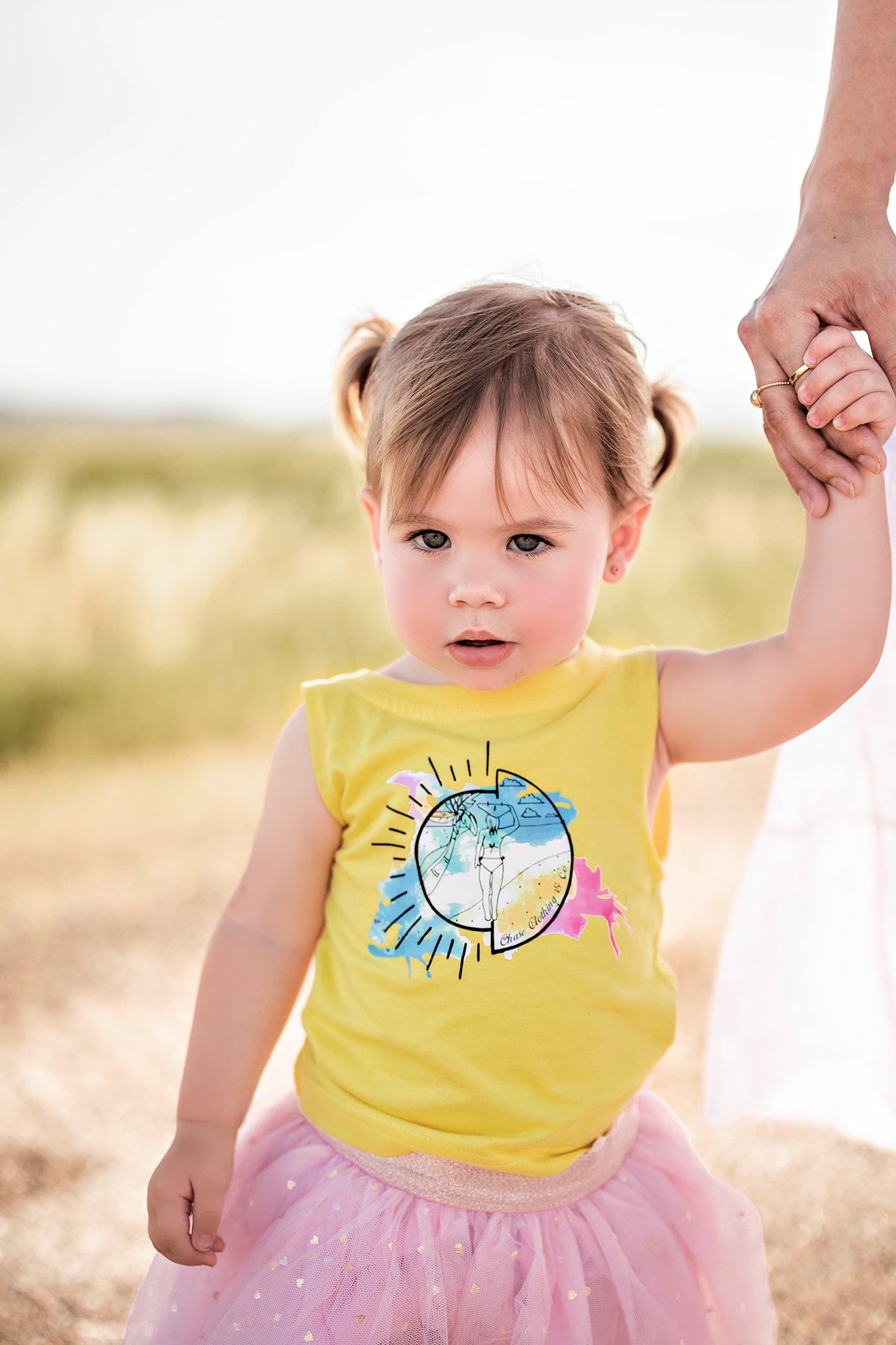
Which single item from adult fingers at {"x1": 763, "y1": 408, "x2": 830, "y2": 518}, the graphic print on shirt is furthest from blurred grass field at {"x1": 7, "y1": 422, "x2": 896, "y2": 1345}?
the graphic print on shirt

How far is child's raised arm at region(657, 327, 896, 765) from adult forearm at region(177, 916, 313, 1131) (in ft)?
1.96

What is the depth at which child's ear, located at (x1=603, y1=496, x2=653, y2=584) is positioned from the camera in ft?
4.59

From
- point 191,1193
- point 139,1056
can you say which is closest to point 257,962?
point 191,1193

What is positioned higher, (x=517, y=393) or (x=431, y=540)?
(x=517, y=393)

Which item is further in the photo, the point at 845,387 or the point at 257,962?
the point at 257,962

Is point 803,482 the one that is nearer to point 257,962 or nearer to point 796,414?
point 796,414

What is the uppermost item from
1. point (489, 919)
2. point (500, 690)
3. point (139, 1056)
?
point (500, 690)

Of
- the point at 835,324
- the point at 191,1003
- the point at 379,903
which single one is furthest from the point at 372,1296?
the point at 191,1003

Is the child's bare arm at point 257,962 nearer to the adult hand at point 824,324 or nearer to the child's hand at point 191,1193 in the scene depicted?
A: the child's hand at point 191,1193

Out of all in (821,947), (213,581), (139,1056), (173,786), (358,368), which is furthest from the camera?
(213,581)

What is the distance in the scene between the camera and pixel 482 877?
4.26 feet

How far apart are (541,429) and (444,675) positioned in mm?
330

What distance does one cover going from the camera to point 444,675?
4.61 ft

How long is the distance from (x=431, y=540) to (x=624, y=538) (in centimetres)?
28
